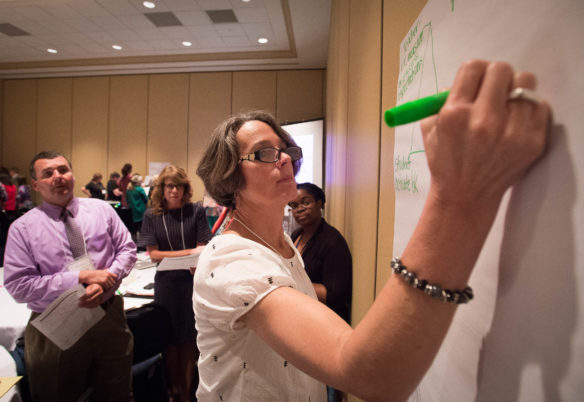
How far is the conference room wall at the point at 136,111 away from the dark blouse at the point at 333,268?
5056mm


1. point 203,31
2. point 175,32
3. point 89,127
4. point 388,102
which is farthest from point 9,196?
point 388,102

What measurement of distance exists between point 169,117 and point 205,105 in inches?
36.0

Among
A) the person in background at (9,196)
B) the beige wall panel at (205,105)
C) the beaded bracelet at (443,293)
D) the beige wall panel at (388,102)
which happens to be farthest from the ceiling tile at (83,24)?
the beaded bracelet at (443,293)

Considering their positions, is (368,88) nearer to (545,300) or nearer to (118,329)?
(545,300)

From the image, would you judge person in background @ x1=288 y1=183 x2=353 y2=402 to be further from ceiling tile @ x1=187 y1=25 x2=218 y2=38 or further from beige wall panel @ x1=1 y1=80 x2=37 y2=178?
beige wall panel @ x1=1 y1=80 x2=37 y2=178

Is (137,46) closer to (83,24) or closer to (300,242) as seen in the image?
(83,24)

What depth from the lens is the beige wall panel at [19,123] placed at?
7.19 metres

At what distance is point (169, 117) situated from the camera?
6742 mm

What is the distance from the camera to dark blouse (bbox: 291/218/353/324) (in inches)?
64.2

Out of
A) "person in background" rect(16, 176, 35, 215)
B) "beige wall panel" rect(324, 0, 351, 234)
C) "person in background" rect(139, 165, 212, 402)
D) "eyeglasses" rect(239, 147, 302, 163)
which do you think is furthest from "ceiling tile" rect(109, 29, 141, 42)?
"eyeglasses" rect(239, 147, 302, 163)

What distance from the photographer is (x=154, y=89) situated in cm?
673

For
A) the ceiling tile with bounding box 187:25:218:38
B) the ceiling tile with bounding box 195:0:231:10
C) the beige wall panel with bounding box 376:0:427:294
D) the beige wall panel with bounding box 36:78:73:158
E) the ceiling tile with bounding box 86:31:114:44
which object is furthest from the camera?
the beige wall panel with bounding box 36:78:73:158

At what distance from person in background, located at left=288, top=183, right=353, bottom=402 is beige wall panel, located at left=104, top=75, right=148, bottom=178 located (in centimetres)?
616

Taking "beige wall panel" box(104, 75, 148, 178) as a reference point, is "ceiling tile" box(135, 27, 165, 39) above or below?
above
